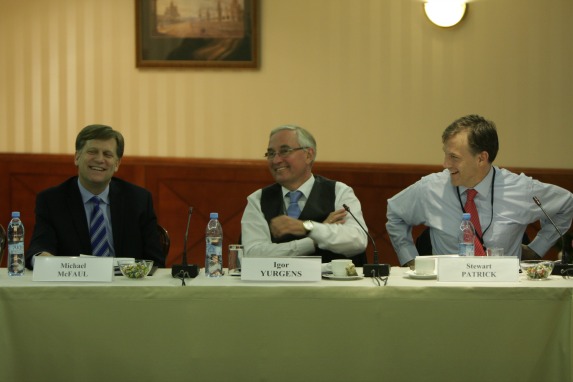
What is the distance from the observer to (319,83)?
5.73 m

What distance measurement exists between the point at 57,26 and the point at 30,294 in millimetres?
3553

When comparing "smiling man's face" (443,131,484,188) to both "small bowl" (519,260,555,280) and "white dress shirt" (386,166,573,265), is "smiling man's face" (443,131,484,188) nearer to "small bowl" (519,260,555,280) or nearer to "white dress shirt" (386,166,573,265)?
"white dress shirt" (386,166,573,265)

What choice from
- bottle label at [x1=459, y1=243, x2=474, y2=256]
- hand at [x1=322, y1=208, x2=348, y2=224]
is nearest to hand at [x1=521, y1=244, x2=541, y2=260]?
bottle label at [x1=459, y1=243, x2=474, y2=256]

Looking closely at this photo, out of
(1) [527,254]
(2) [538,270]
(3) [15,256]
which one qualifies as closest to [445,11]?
(1) [527,254]

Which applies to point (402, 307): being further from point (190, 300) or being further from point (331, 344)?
point (190, 300)

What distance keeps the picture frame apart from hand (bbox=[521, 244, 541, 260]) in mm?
2649

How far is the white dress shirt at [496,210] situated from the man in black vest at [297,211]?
320mm

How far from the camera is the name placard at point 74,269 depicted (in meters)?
2.78

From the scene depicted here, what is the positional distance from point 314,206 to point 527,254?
979 mm

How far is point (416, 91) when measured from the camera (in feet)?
18.7

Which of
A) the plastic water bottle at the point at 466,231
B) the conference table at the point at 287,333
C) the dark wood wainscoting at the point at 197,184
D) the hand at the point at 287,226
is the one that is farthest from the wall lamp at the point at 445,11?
the conference table at the point at 287,333

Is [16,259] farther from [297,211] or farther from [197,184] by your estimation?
[197,184]

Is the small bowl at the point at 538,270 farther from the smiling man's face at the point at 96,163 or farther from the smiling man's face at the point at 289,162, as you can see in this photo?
the smiling man's face at the point at 96,163

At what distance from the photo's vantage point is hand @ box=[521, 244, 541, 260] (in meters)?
3.66
